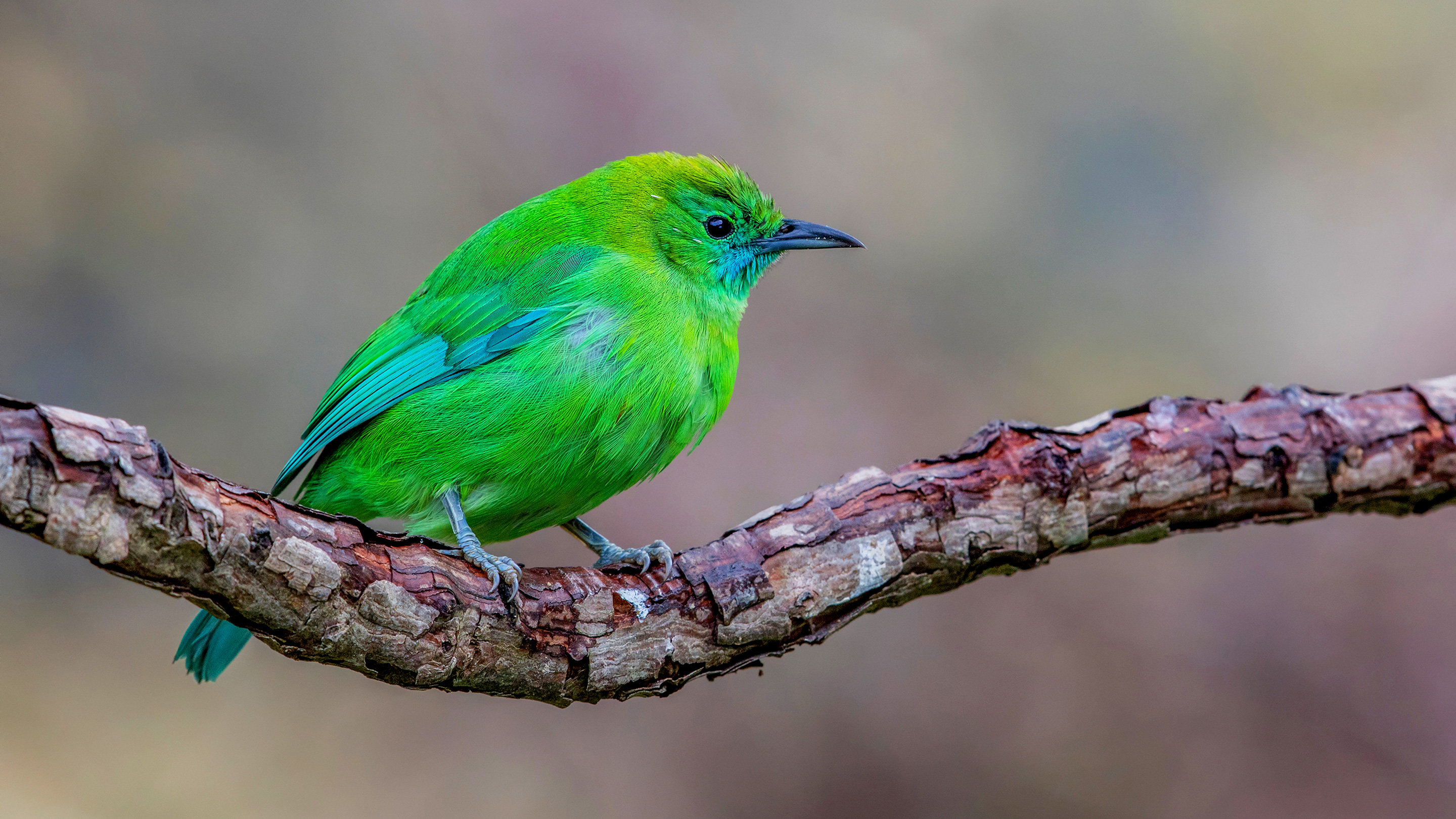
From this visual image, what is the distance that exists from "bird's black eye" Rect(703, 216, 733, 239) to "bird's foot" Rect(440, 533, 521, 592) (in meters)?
1.65

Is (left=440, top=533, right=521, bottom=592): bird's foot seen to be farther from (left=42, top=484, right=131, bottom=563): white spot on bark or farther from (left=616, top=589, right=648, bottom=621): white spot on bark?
(left=42, top=484, right=131, bottom=563): white spot on bark

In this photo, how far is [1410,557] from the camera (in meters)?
6.15

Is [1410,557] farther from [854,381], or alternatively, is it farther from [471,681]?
[471,681]

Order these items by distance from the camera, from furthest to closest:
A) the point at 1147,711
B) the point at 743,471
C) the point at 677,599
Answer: the point at 743,471, the point at 1147,711, the point at 677,599

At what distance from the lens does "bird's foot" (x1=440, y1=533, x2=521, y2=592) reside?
330cm

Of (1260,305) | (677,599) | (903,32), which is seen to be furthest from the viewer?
(903,32)

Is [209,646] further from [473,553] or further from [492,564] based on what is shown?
[492,564]

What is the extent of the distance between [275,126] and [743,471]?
3.65 m

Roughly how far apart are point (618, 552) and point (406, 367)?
1.08 meters

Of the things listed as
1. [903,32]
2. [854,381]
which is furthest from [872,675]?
[903,32]

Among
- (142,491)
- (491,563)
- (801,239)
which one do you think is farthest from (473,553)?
(801,239)

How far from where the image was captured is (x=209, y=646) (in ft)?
13.1

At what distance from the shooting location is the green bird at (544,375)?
384cm

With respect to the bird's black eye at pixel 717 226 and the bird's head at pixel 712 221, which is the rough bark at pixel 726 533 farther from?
the bird's black eye at pixel 717 226
